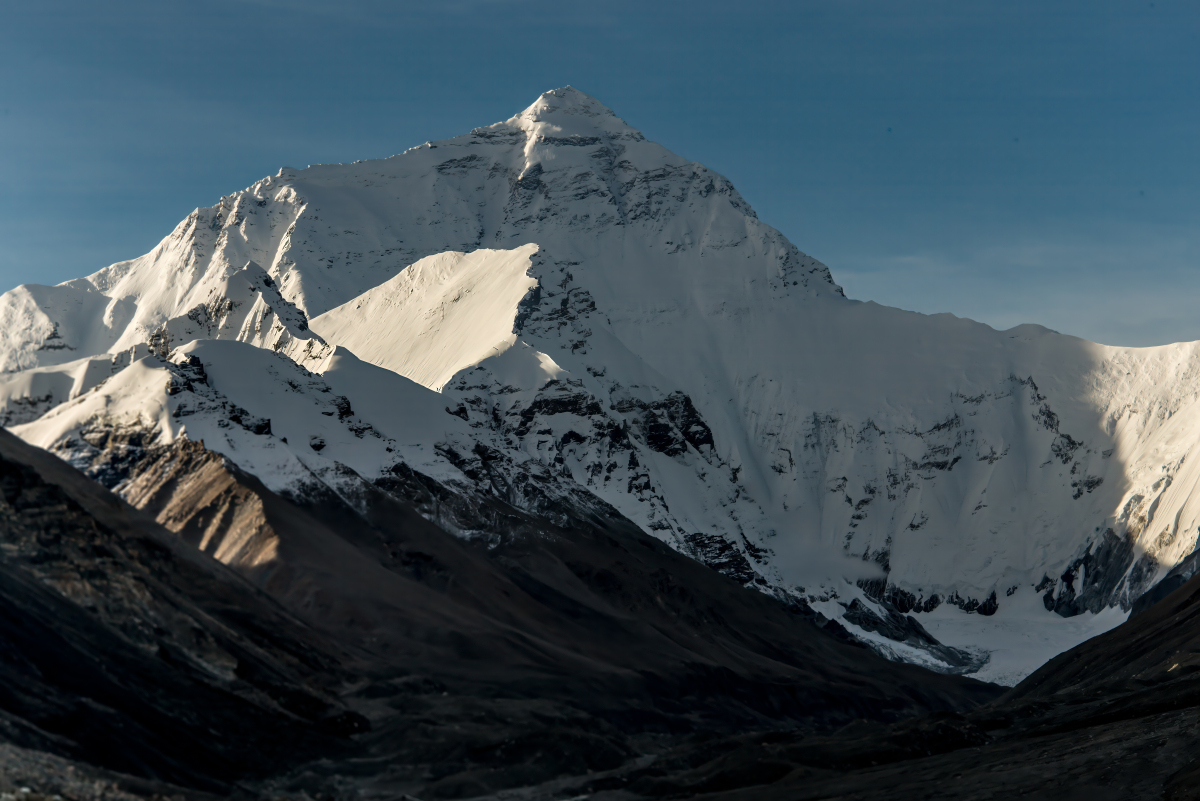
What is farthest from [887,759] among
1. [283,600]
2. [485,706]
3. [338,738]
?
[283,600]

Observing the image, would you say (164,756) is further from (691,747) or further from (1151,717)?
(1151,717)

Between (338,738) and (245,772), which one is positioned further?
(338,738)

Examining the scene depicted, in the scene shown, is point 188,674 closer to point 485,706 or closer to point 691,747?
point 485,706

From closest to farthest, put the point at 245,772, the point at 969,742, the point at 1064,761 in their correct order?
the point at 245,772
the point at 1064,761
the point at 969,742

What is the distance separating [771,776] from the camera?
147250 mm

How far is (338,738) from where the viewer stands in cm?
14750

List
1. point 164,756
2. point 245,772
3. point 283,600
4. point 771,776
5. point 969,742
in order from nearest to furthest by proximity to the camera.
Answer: point 164,756 → point 245,772 → point 771,776 → point 969,742 → point 283,600

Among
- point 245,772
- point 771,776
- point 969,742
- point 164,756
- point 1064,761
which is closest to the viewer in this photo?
point 164,756

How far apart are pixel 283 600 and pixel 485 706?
120 ft

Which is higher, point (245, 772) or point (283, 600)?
point (283, 600)

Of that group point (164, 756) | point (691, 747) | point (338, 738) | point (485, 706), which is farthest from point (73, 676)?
point (691, 747)

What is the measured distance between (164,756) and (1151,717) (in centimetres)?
9227

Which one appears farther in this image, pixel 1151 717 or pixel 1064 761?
pixel 1151 717

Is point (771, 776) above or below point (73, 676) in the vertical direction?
below
